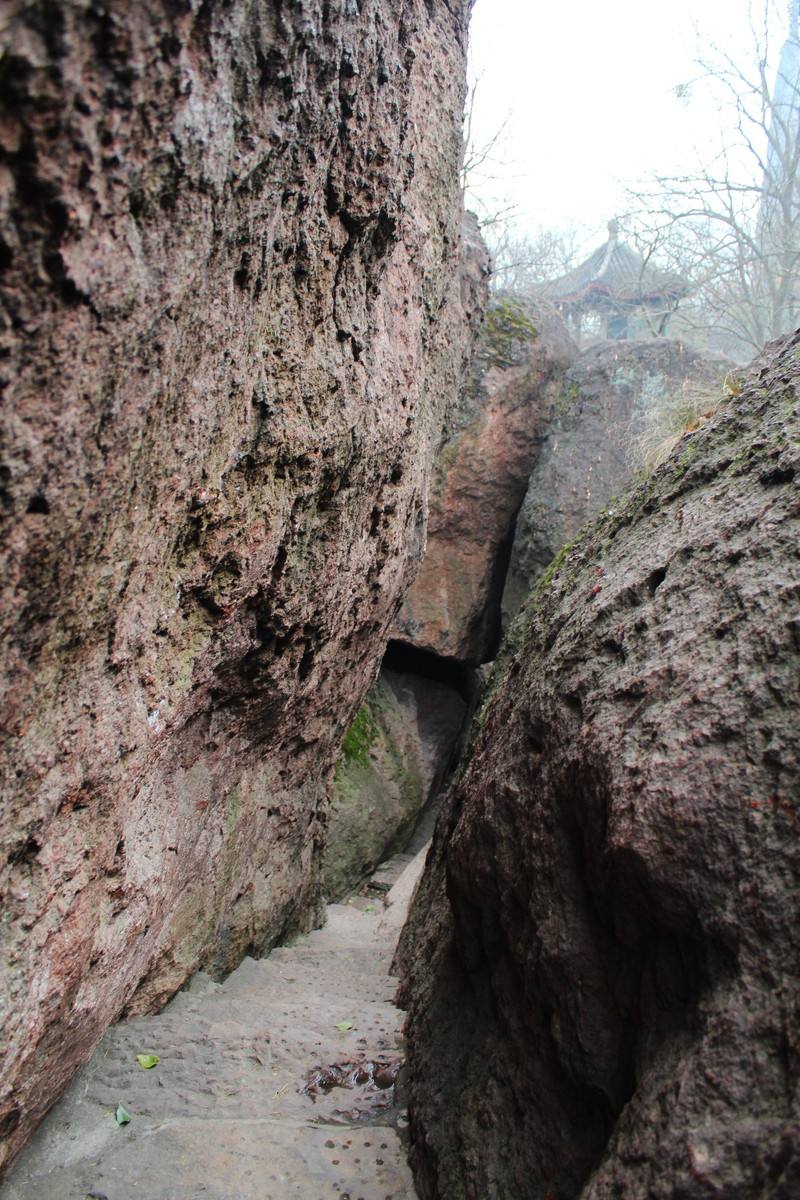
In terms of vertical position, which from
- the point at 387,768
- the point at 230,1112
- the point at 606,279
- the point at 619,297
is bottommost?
the point at 230,1112

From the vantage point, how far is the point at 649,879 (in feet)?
4.56

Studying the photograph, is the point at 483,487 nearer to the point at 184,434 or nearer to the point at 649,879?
the point at 184,434

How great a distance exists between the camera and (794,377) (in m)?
2.04

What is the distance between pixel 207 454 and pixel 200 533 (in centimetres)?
25

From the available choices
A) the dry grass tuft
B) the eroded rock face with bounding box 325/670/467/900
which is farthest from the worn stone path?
the eroded rock face with bounding box 325/670/467/900

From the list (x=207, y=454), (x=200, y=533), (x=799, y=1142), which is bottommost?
(x=799, y=1142)

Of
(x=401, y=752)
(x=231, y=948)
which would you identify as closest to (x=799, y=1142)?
(x=231, y=948)

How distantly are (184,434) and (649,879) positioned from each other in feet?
4.66

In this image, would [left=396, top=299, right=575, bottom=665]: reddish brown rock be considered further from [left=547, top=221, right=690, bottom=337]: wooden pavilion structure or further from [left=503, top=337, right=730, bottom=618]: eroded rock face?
[left=547, top=221, right=690, bottom=337]: wooden pavilion structure

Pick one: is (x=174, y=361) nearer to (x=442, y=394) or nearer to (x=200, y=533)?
(x=200, y=533)

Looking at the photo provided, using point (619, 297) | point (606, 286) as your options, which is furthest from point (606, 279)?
point (619, 297)

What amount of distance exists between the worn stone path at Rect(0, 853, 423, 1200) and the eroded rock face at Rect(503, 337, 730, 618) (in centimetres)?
513

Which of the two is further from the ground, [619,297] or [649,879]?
[619,297]

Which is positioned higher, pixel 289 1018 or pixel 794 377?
pixel 794 377
